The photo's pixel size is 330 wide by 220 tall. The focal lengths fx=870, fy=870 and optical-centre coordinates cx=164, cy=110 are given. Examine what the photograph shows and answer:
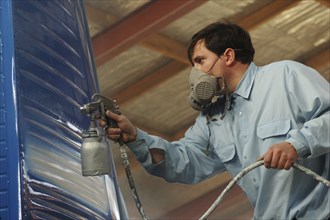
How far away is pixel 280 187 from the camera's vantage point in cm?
303

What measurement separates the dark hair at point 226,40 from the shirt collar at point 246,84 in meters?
0.09

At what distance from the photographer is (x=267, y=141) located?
3.08 metres

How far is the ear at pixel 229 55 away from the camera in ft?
11.0

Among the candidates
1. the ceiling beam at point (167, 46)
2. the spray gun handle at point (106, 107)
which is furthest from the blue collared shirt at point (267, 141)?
the ceiling beam at point (167, 46)

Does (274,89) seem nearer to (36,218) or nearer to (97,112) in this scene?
(97,112)

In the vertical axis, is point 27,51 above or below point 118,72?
below

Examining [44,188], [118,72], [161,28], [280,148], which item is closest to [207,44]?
[280,148]

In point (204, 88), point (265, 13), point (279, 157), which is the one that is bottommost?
point (279, 157)

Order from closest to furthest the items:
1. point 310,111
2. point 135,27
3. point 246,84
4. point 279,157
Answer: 1. point 279,157
2. point 310,111
3. point 246,84
4. point 135,27

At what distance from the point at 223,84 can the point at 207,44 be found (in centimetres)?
21

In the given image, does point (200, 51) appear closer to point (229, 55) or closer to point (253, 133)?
point (229, 55)

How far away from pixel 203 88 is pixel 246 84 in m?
0.18

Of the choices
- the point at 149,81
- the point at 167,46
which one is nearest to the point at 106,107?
the point at 167,46

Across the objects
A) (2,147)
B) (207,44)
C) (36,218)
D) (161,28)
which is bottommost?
(36,218)
